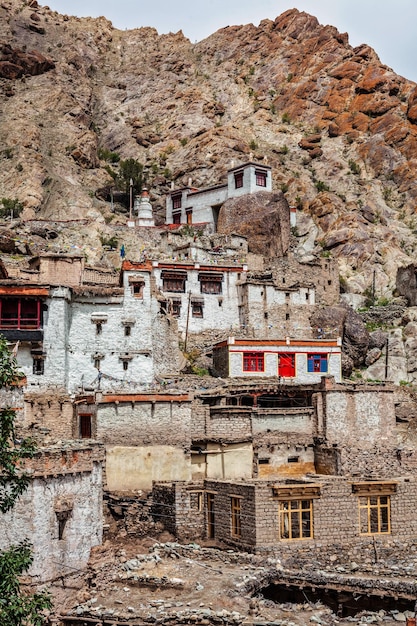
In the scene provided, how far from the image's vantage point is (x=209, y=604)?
23219 millimetres

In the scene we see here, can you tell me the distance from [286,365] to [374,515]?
17.3m

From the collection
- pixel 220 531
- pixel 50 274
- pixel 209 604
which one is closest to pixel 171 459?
pixel 220 531

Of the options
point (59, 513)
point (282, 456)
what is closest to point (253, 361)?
point (282, 456)

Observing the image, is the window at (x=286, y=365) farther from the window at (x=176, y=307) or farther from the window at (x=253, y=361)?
the window at (x=176, y=307)

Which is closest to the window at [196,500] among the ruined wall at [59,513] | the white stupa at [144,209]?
the ruined wall at [59,513]

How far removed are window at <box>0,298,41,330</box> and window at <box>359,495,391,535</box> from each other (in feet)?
67.3

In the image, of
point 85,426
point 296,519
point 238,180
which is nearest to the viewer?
point 296,519

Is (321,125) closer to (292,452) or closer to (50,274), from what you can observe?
(50,274)

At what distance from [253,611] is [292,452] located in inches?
570

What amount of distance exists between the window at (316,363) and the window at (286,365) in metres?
1.10

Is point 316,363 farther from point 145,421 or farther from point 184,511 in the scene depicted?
point 184,511

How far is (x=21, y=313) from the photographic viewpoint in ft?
131

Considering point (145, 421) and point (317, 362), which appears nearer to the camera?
point (145, 421)

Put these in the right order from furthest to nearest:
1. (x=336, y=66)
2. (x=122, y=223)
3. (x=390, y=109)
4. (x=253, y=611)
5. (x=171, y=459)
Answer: (x=336, y=66) < (x=390, y=109) < (x=122, y=223) < (x=171, y=459) < (x=253, y=611)
